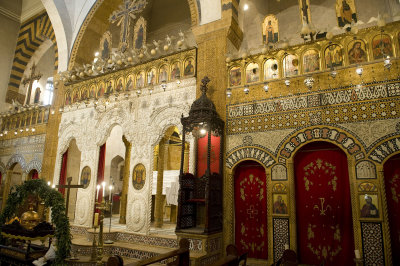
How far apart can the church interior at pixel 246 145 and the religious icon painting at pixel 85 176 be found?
47mm

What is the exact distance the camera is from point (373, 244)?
497 centimetres

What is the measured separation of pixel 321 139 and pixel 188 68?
3.93 meters

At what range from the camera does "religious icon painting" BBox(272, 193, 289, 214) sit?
579cm

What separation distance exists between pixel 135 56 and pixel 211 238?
6.06 metres

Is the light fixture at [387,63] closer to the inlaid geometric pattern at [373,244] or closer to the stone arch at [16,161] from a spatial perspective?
the inlaid geometric pattern at [373,244]

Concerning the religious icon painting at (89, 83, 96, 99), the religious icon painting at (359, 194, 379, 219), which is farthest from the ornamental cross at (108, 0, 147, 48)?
the religious icon painting at (359, 194, 379, 219)

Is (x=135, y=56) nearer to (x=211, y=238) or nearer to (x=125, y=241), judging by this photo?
(x=125, y=241)

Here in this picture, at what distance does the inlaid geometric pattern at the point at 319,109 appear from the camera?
535 centimetres

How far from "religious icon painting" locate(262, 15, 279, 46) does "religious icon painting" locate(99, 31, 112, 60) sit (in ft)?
19.4

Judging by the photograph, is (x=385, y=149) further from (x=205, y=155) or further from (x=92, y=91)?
(x=92, y=91)

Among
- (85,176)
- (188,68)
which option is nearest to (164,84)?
(188,68)

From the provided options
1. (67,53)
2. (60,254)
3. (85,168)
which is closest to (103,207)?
(60,254)

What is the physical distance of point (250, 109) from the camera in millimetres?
6590

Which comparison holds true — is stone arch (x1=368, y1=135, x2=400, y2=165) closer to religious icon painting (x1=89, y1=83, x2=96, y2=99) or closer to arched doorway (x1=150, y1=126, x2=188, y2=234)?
arched doorway (x1=150, y1=126, x2=188, y2=234)
